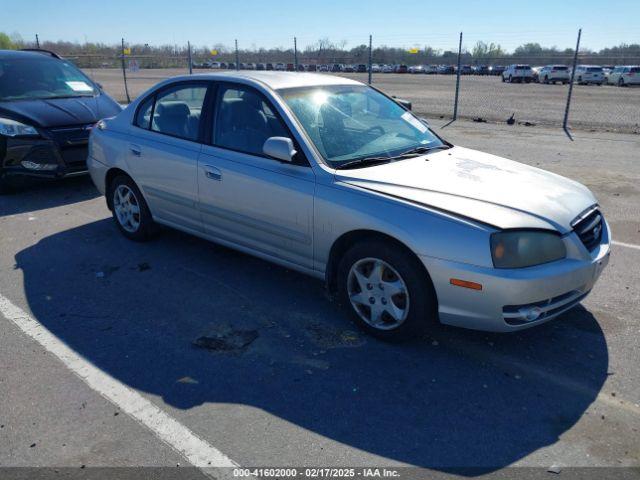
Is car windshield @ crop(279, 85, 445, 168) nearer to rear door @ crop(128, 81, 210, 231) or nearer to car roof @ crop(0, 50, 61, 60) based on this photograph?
rear door @ crop(128, 81, 210, 231)

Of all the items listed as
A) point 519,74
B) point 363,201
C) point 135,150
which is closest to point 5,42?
point 519,74

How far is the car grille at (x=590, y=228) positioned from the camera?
142 inches

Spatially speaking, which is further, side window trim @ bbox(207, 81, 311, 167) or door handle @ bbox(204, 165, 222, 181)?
door handle @ bbox(204, 165, 222, 181)

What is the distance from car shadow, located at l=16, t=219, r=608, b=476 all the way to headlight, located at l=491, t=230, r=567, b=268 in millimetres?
694

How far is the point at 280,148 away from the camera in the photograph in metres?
3.91

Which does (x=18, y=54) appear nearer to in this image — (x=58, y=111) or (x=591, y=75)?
(x=58, y=111)

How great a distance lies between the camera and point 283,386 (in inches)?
130

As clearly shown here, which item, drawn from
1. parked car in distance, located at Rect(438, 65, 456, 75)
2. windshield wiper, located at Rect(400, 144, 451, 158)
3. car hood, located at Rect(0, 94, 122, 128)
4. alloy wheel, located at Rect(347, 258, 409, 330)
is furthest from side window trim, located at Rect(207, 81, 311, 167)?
parked car in distance, located at Rect(438, 65, 456, 75)

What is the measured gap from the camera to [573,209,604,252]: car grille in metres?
3.60

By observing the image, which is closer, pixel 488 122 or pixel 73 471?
pixel 73 471

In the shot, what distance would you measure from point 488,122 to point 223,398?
13851mm

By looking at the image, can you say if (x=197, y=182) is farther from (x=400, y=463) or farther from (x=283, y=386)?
(x=400, y=463)

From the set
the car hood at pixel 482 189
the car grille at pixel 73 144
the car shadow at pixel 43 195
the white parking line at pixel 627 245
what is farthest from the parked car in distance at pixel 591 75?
the car hood at pixel 482 189

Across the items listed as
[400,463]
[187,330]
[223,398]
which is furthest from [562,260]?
[187,330]
